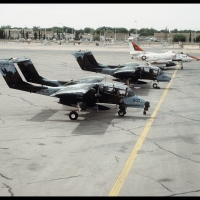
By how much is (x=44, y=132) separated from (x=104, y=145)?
4100 millimetres

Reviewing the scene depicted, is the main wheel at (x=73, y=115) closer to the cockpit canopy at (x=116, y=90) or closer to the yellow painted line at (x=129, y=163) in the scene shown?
the cockpit canopy at (x=116, y=90)

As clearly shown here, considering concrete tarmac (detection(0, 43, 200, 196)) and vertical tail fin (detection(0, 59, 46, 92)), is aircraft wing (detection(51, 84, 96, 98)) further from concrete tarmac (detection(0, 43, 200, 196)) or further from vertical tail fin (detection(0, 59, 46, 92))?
vertical tail fin (detection(0, 59, 46, 92))

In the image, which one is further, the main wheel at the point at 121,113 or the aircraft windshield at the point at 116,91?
the aircraft windshield at the point at 116,91

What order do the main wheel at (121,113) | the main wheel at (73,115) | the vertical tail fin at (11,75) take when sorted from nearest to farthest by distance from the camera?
1. the main wheel at (73,115)
2. the main wheel at (121,113)
3. the vertical tail fin at (11,75)

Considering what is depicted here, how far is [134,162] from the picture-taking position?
1444 centimetres

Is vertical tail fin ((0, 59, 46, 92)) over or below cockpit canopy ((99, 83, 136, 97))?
over

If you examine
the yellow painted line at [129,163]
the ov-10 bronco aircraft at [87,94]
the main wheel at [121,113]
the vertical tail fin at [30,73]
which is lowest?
the yellow painted line at [129,163]

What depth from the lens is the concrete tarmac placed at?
11.9 meters

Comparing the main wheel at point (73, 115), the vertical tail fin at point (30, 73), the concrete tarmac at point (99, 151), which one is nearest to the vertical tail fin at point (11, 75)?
the concrete tarmac at point (99, 151)

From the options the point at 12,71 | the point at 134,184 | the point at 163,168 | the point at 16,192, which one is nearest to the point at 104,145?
the point at 163,168

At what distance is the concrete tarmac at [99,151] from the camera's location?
11859 millimetres

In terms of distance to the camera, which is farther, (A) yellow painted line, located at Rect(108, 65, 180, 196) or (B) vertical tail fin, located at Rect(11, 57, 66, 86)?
(B) vertical tail fin, located at Rect(11, 57, 66, 86)

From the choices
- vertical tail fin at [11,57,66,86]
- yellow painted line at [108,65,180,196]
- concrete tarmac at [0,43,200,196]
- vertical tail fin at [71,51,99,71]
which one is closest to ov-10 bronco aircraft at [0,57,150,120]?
concrete tarmac at [0,43,200,196]

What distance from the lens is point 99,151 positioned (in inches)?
627
